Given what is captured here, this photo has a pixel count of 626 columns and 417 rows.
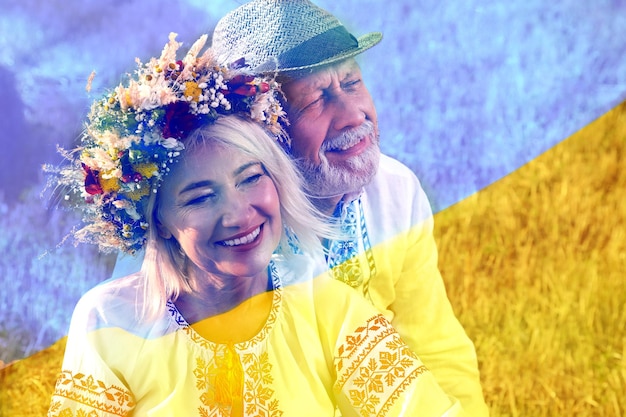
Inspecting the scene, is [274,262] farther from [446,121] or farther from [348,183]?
[446,121]

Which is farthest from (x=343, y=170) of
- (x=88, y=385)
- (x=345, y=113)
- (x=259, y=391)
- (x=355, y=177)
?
(x=88, y=385)

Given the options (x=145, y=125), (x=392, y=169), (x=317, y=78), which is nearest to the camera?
(x=145, y=125)

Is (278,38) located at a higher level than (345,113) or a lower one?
higher

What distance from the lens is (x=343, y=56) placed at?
1.78 meters

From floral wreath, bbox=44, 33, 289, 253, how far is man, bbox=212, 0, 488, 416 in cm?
7

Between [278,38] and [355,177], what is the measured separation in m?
0.40

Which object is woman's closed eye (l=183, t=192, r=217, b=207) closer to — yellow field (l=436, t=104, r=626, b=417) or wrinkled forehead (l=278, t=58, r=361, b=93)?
wrinkled forehead (l=278, t=58, r=361, b=93)

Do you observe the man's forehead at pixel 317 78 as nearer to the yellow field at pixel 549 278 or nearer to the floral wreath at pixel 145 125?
the floral wreath at pixel 145 125

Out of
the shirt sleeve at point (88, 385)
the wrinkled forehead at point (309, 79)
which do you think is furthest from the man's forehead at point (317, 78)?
the shirt sleeve at point (88, 385)

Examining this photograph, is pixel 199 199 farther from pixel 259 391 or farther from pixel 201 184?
pixel 259 391

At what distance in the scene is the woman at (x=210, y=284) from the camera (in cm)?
168

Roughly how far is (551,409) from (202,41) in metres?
1.32

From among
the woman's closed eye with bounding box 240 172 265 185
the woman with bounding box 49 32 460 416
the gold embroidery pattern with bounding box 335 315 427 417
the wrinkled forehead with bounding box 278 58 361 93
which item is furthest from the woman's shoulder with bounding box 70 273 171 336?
the wrinkled forehead with bounding box 278 58 361 93

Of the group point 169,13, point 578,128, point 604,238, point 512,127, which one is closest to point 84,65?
point 169,13
